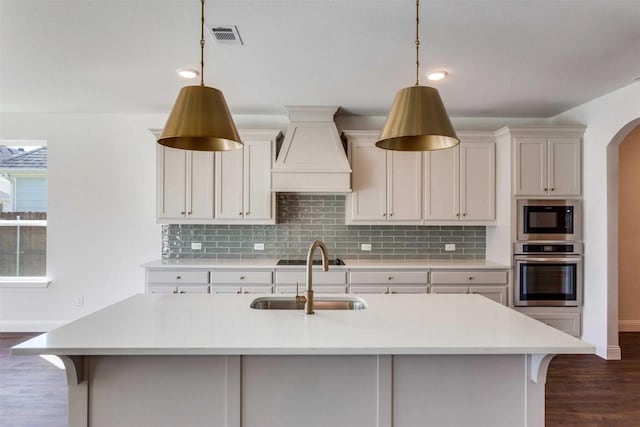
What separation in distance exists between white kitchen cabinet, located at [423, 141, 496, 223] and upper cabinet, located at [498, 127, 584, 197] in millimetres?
292

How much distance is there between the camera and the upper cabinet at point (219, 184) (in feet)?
12.8

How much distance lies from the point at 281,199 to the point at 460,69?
2.28 meters

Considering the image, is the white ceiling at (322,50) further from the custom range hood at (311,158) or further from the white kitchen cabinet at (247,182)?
the white kitchen cabinet at (247,182)

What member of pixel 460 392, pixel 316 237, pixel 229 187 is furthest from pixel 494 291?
pixel 229 187

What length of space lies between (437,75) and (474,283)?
2.07 m

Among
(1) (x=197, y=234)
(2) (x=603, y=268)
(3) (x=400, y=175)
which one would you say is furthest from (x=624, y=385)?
(1) (x=197, y=234)

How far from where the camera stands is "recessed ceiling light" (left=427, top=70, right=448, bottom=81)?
2961 mm

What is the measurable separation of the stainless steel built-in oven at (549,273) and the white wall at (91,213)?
3.98 m

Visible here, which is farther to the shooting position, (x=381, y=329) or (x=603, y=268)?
(x=603, y=268)

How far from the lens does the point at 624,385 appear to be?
3031 millimetres

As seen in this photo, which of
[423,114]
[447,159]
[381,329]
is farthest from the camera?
[447,159]

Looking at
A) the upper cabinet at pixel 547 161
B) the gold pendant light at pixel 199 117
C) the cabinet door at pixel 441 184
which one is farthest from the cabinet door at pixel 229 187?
the upper cabinet at pixel 547 161

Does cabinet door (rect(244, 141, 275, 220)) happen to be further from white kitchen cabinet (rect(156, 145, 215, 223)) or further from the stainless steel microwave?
the stainless steel microwave

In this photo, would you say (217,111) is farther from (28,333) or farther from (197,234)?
(28,333)
